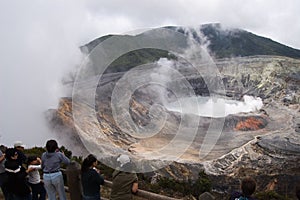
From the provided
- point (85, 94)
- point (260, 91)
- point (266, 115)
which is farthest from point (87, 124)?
point (260, 91)

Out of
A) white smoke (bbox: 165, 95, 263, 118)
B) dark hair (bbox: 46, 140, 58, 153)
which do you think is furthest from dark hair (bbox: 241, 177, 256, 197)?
white smoke (bbox: 165, 95, 263, 118)

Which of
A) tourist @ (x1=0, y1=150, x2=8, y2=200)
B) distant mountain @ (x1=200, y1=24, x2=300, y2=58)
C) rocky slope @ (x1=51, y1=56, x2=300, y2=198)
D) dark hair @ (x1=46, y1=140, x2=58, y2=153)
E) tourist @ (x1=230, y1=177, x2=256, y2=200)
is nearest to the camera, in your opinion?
tourist @ (x1=230, y1=177, x2=256, y2=200)

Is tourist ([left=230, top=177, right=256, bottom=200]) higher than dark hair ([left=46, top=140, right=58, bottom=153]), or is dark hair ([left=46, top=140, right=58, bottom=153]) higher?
tourist ([left=230, top=177, right=256, bottom=200])

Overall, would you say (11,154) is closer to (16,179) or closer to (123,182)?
(16,179)

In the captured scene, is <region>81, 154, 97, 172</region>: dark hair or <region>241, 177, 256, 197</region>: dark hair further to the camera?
<region>81, 154, 97, 172</region>: dark hair

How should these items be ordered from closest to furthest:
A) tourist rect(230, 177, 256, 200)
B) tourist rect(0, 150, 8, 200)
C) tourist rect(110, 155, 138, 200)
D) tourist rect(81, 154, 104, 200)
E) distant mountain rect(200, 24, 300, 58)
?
tourist rect(230, 177, 256, 200), tourist rect(110, 155, 138, 200), tourist rect(81, 154, 104, 200), tourist rect(0, 150, 8, 200), distant mountain rect(200, 24, 300, 58)

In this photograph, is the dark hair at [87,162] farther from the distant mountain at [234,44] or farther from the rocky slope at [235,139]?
the distant mountain at [234,44]

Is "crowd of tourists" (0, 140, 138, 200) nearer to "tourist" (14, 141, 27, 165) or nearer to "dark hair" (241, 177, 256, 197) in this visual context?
"tourist" (14, 141, 27, 165)

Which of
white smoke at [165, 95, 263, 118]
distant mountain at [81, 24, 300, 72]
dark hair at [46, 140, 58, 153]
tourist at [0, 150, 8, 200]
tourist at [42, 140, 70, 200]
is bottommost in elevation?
tourist at [0, 150, 8, 200]

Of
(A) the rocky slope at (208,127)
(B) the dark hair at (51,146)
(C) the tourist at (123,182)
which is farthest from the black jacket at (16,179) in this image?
(A) the rocky slope at (208,127)
